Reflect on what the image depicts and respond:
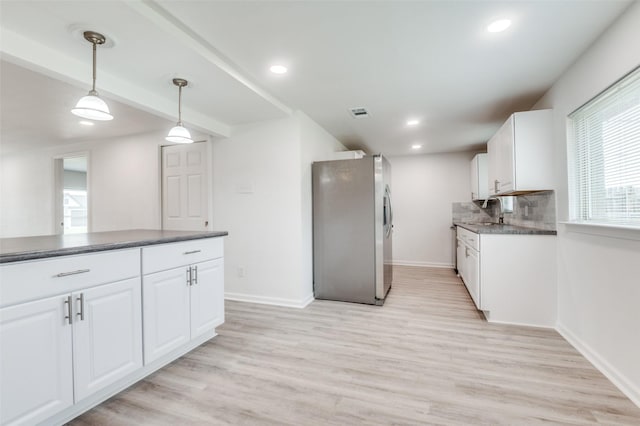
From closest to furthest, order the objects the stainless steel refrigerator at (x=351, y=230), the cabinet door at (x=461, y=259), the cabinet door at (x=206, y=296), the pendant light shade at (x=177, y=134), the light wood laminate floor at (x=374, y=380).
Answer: the light wood laminate floor at (x=374, y=380)
the cabinet door at (x=206, y=296)
the pendant light shade at (x=177, y=134)
the stainless steel refrigerator at (x=351, y=230)
the cabinet door at (x=461, y=259)

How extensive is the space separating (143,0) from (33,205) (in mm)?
5392

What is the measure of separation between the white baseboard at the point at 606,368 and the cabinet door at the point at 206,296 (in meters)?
2.81

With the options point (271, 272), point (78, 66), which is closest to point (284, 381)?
point (271, 272)

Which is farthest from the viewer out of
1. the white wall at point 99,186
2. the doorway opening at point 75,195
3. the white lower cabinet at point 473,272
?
the doorway opening at point 75,195

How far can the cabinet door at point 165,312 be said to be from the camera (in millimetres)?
1872

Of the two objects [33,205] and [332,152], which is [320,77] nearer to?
[332,152]

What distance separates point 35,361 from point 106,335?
1.03ft

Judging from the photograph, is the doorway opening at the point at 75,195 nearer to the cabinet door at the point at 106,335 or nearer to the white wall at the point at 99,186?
the white wall at the point at 99,186

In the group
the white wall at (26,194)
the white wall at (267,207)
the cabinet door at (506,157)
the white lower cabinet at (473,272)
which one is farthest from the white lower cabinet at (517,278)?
the white wall at (26,194)

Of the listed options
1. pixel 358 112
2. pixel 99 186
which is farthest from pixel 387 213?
pixel 99 186

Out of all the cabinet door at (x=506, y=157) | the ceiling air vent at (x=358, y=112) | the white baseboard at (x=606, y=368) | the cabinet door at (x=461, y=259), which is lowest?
the white baseboard at (x=606, y=368)

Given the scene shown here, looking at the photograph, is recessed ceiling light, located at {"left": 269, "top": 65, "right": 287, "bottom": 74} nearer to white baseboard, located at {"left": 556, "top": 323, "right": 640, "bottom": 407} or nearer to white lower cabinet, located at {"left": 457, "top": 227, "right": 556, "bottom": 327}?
white lower cabinet, located at {"left": 457, "top": 227, "right": 556, "bottom": 327}

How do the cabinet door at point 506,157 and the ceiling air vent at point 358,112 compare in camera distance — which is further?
the ceiling air vent at point 358,112

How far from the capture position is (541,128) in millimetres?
2723
